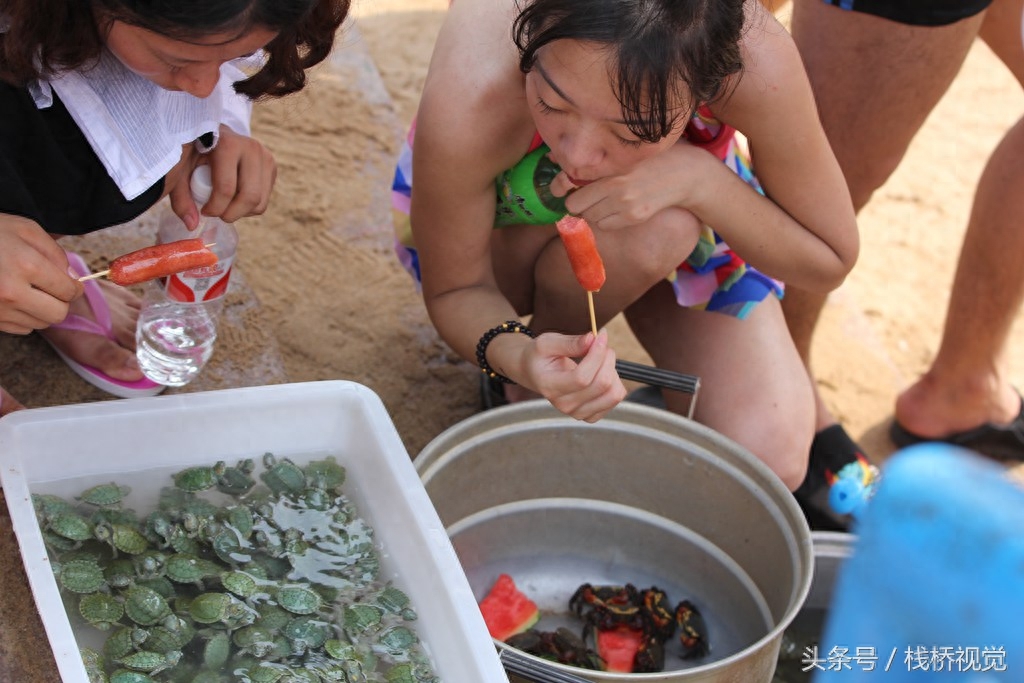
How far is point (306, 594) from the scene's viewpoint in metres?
1.61

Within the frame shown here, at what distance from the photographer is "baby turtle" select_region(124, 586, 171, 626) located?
4.95 ft

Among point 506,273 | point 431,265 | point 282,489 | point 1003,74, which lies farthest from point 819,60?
point 1003,74

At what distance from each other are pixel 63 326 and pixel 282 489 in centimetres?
60

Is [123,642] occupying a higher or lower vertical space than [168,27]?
lower

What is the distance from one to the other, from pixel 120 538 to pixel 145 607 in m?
0.12

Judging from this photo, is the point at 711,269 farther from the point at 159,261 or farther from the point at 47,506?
the point at 47,506

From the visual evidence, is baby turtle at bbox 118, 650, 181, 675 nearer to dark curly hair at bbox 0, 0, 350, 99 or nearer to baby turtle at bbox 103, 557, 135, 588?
baby turtle at bbox 103, 557, 135, 588

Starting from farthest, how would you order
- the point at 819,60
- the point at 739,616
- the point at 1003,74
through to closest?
1. the point at 1003,74
2. the point at 819,60
3. the point at 739,616

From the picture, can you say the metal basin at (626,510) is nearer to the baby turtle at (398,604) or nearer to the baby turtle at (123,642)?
the baby turtle at (398,604)

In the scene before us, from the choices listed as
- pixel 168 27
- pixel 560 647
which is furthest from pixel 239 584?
pixel 168 27

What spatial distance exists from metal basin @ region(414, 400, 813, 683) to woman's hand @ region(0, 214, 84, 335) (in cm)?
60

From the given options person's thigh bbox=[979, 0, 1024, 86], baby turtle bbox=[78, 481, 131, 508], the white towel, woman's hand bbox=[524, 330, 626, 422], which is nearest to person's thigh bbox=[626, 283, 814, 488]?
woman's hand bbox=[524, 330, 626, 422]

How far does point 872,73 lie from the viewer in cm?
237

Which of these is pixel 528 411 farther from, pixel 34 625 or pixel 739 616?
pixel 34 625
